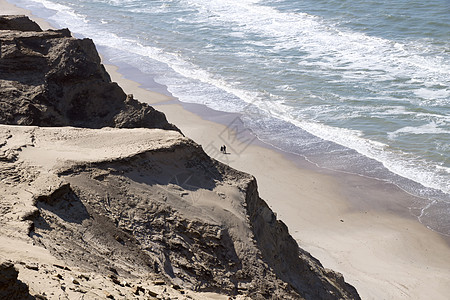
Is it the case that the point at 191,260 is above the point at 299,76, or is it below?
above

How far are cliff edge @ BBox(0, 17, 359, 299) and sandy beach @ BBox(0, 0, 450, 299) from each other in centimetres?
382

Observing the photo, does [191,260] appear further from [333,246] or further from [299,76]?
[299,76]

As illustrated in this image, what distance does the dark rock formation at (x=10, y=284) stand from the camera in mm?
3945

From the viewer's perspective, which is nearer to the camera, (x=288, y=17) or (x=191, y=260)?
(x=191, y=260)

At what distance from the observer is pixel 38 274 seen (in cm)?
475

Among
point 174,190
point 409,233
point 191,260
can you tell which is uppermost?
point 174,190

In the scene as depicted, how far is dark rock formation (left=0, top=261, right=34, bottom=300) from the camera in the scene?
395cm

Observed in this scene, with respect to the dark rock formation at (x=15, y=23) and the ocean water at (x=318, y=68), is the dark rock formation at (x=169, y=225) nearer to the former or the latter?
the dark rock formation at (x=15, y=23)

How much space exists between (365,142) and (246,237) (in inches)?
450

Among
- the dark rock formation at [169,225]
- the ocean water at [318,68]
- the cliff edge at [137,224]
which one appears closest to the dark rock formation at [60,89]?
the cliff edge at [137,224]

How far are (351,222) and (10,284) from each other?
10.5m

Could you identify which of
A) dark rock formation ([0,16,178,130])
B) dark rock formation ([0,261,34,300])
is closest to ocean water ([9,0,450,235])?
dark rock formation ([0,16,178,130])

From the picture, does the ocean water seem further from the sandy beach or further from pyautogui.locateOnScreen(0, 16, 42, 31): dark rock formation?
pyautogui.locateOnScreen(0, 16, 42, 31): dark rock formation

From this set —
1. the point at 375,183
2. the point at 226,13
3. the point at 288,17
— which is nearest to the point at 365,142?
the point at 375,183
